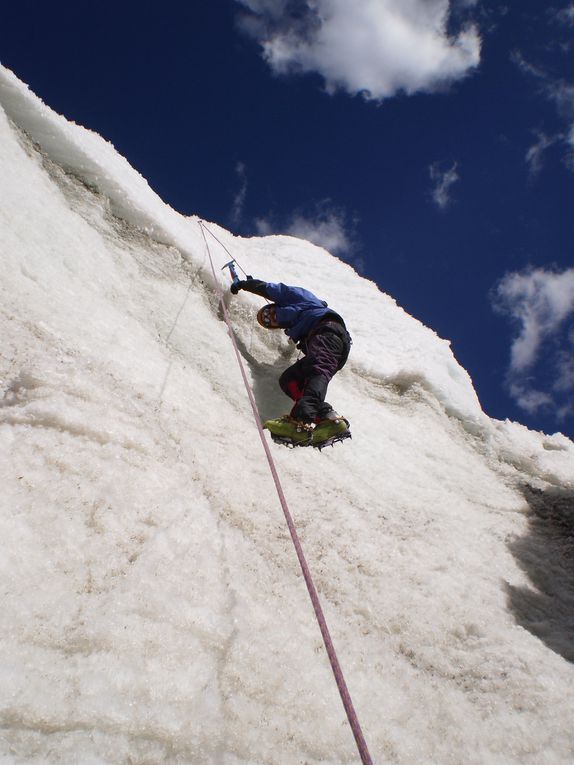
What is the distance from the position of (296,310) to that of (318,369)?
A: 1.21 metres

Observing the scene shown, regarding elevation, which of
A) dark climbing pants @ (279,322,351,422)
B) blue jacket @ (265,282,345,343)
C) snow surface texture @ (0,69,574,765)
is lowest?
snow surface texture @ (0,69,574,765)

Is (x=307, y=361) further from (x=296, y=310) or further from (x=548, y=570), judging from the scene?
(x=548, y=570)

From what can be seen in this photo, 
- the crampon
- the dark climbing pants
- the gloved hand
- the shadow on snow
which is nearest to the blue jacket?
the dark climbing pants

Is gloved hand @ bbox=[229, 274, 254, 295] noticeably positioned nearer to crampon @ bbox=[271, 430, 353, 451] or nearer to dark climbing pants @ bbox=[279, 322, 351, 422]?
dark climbing pants @ bbox=[279, 322, 351, 422]

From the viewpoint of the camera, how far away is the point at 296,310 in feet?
20.8

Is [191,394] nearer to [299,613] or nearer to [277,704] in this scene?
[299,613]

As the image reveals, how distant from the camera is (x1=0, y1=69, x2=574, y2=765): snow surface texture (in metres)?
2.11

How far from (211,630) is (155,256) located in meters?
5.50

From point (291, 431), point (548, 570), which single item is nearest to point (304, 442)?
point (291, 431)

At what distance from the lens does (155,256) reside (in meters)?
6.66

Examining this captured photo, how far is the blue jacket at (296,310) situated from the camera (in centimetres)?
621

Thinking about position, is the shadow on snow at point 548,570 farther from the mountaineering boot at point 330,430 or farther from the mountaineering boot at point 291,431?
the mountaineering boot at point 291,431

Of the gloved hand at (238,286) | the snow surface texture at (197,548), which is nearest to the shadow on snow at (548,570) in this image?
the snow surface texture at (197,548)

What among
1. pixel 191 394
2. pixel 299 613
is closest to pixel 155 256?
pixel 191 394
